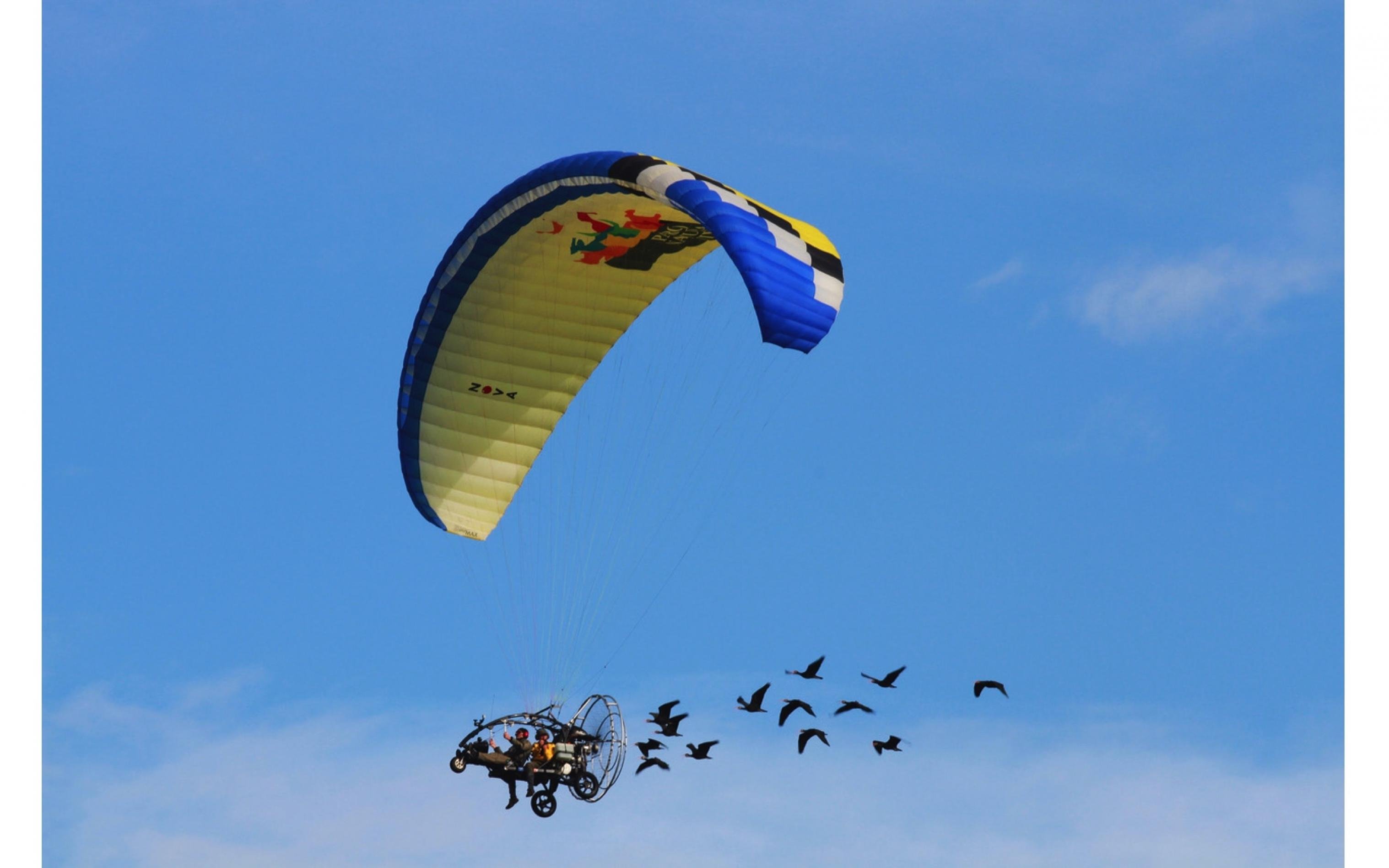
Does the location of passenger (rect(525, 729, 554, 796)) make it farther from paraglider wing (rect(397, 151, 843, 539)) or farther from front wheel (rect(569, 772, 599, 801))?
paraglider wing (rect(397, 151, 843, 539))

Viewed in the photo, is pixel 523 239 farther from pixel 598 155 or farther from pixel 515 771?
pixel 515 771

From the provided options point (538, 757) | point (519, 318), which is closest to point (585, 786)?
point (538, 757)

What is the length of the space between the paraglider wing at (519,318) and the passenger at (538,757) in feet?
16.3

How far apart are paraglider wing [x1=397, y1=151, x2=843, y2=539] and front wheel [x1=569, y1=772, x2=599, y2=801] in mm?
5228

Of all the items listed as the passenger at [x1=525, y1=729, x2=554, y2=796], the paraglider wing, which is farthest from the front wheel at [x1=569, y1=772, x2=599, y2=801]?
the paraglider wing

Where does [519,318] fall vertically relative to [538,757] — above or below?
above

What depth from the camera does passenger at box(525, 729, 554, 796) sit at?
1254 inches

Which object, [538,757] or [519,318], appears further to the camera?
[519,318]

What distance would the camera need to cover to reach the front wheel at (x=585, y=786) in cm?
3219

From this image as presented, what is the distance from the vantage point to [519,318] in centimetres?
3553

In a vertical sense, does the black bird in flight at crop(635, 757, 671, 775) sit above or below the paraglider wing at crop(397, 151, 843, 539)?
below

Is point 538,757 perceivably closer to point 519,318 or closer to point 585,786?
point 585,786

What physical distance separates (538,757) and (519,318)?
6.86 metres

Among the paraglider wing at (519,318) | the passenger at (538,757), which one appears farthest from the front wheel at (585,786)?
the paraglider wing at (519,318)
